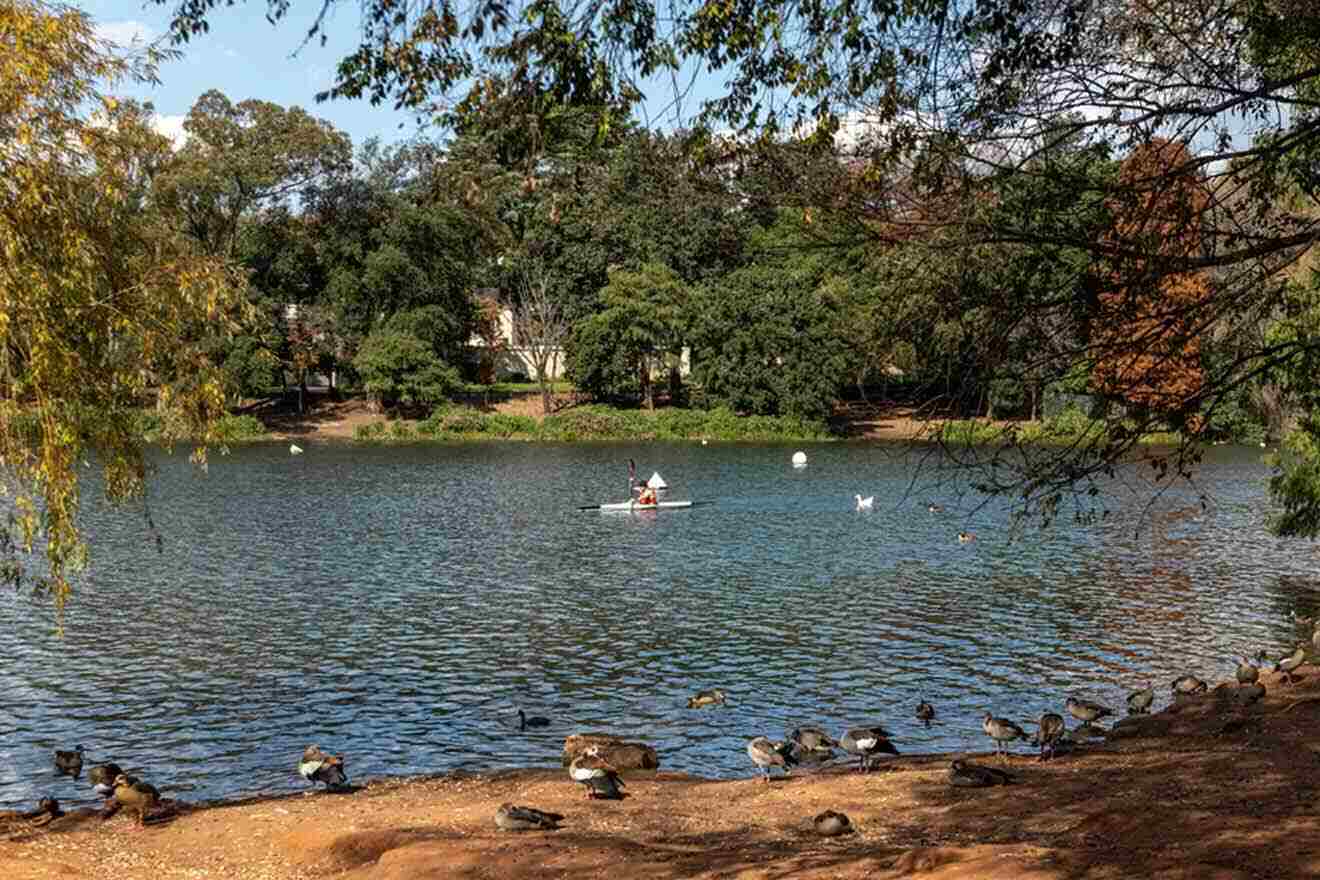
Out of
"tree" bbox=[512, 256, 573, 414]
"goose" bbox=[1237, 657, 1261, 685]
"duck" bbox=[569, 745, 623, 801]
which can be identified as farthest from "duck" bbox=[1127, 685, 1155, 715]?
"tree" bbox=[512, 256, 573, 414]

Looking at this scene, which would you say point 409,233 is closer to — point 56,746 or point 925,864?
point 56,746

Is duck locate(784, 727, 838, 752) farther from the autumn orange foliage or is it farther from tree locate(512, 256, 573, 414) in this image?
tree locate(512, 256, 573, 414)

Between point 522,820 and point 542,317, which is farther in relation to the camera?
point 542,317

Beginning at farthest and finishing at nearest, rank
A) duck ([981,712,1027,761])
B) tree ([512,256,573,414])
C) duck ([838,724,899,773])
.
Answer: tree ([512,256,573,414])
duck ([981,712,1027,761])
duck ([838,724,899,773])

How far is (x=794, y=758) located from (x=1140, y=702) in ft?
20.2

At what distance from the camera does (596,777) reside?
53.4 ft

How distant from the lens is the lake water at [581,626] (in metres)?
21.1

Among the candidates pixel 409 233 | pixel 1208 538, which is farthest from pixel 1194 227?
pixel 409 233

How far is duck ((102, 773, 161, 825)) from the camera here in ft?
52.4

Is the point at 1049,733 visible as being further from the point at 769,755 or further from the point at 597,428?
the point at 597,428

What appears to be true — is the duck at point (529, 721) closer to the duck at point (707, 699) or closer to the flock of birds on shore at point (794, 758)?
the flock of birds on shore at point (794, 758)

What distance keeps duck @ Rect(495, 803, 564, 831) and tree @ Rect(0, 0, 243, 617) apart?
517cm

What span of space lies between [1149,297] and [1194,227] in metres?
0.79

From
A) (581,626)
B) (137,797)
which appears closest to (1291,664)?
(581,626)
